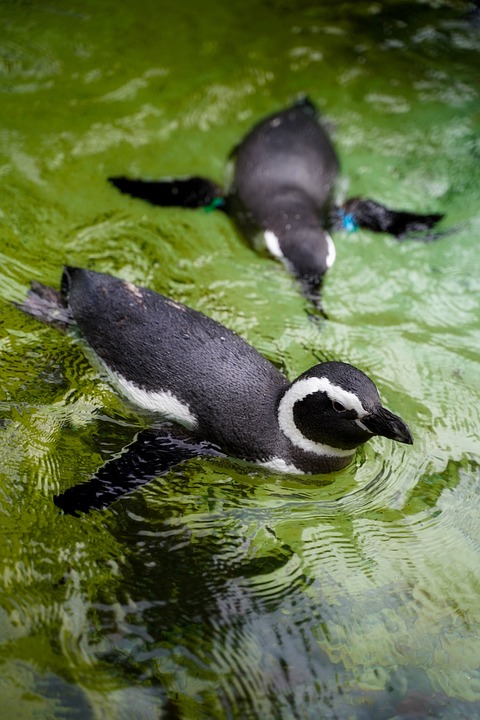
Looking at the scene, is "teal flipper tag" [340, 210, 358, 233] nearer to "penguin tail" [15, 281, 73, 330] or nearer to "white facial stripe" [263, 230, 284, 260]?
"white facial stripe" [263, 230, 284, 260]

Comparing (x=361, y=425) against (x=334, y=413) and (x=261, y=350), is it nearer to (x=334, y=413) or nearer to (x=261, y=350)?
(x=334, y=413)

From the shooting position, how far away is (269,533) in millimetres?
2586

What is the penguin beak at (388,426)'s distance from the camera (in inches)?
99.7

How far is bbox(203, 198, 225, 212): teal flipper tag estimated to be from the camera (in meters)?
4.58

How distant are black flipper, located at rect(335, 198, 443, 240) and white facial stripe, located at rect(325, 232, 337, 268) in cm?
32

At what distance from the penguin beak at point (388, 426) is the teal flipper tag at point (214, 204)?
7.74ft

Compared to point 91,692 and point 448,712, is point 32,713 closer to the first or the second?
point 91,692

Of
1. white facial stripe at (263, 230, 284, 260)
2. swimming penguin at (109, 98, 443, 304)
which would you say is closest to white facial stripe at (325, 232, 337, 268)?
swimming penguin at (109, 98, 443, 304)

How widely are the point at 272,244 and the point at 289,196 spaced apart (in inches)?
21.3

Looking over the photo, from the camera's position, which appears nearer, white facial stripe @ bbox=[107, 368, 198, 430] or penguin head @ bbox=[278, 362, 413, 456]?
penguin head @ bbox=[278, 362, 413, 456]

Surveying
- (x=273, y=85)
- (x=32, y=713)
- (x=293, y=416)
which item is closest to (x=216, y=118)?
(x=273, y=85)

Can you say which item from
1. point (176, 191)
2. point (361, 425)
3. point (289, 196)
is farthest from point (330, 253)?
point (361, 425)

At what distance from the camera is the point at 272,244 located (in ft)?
13.9

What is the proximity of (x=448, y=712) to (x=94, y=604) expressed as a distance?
108 cm
